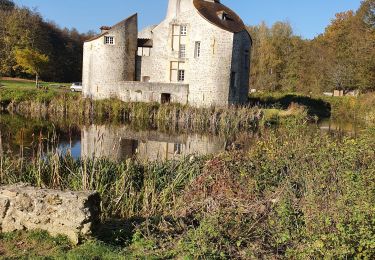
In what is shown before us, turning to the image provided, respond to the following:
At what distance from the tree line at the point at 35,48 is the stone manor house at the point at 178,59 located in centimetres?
1078

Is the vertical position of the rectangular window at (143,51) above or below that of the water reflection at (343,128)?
above

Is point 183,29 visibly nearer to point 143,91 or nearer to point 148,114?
point 143,91

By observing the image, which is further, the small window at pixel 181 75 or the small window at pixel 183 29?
the small window at pixel 181 75

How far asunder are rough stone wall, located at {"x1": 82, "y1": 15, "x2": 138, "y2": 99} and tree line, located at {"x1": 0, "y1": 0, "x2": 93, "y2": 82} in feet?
31.2

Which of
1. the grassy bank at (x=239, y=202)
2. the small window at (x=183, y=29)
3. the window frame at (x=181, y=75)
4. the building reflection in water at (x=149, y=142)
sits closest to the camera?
the grassy bank at (x=239, y=202)

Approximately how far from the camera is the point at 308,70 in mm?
48719

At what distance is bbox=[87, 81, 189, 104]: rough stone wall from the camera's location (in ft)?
104

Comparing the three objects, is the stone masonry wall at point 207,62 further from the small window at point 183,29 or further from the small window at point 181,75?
the small window at point 181,75

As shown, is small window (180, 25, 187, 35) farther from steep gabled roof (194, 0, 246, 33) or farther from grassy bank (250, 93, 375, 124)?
grassy bank (250, 93, 375, 124)

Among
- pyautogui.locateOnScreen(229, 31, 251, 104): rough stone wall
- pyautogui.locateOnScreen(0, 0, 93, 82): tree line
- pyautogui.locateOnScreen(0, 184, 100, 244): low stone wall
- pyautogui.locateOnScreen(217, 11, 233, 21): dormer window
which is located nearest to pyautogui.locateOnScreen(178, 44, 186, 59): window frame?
pyautogui.locateOnScreen(217, 11, 233, 21): dormer window

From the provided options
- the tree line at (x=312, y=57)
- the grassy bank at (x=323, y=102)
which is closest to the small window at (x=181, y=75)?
the grassy bank at (x=323, y=102)

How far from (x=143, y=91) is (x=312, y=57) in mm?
24216

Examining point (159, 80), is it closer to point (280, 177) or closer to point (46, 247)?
point (280, 177)

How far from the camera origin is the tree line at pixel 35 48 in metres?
42.8
